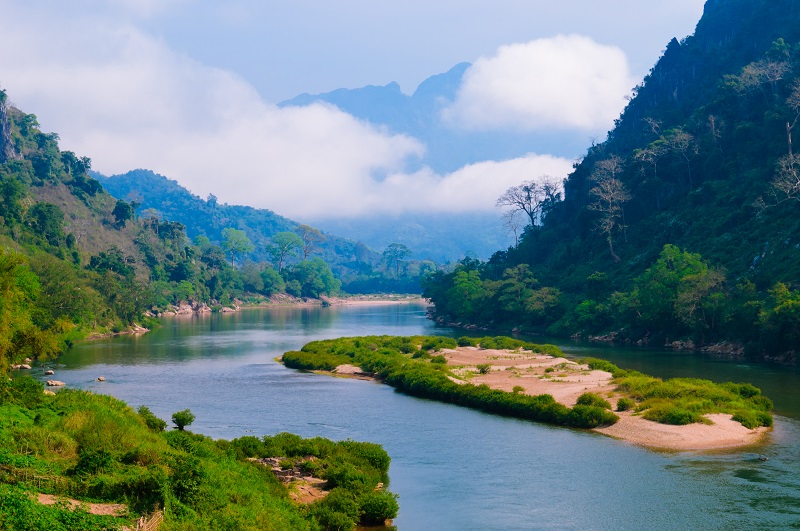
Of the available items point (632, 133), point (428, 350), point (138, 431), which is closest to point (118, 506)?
point (138, 431)

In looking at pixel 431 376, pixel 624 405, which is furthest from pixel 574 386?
pixel 431 376

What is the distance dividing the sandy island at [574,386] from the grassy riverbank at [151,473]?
16.0 metres

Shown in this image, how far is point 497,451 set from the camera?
123ft

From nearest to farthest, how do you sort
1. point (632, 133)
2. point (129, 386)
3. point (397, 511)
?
point (397, 511)
point (129, 386)
point (632, 133)

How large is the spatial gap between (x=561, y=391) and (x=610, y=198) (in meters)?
71.3

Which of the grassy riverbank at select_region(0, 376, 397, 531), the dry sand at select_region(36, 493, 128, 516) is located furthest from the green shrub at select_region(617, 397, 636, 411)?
the dry sand at select_region(36, 493, 128, 516)

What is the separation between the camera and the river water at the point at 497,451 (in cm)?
2773

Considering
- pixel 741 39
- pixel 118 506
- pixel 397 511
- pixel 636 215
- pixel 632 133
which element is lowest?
pixel 397 511

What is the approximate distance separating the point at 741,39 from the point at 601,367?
9965 centimetres

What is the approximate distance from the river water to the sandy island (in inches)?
66.9

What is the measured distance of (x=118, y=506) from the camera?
20.6m

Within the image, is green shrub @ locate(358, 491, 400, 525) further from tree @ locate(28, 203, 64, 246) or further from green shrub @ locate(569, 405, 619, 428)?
tree @ locate(28, 203, 64, 246)

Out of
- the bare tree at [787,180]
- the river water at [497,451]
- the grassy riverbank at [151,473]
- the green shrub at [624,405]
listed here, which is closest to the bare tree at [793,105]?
the bare tree at [787,180]

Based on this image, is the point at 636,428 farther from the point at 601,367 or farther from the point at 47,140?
the point at 47,140
